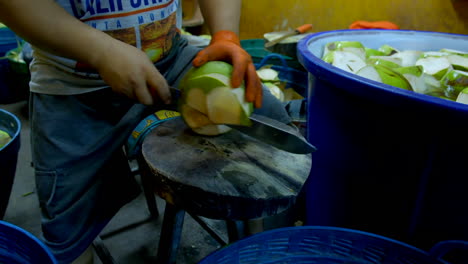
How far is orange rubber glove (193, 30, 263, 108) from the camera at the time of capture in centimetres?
68

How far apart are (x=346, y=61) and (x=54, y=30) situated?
0.80 metres

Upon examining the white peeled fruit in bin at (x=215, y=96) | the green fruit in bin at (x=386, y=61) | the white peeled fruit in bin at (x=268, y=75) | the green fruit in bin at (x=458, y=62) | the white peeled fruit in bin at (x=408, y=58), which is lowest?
the white peeled fruit in bin at (x=268, y=75)

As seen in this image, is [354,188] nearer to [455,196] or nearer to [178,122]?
[455,196]

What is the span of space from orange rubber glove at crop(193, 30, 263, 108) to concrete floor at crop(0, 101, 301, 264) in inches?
31.9

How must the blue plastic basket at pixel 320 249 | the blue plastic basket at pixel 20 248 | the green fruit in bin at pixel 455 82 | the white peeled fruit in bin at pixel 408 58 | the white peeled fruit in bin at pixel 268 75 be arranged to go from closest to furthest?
the blue plastic basket at pixel 20 248 → the blue plastic basket at pixel 320 249 → the green fruit in bin at pixel 455 82 → the white peeled fruit in bin at pixel 408 58 → the white peeled fruit in bin at pixel 268 75

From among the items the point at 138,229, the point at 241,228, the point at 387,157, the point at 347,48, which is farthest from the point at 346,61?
the point at 138,229

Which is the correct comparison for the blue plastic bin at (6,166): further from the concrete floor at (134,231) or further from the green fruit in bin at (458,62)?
the green fruit in bin at (458,62)

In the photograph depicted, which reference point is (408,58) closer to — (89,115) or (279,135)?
(279,135)

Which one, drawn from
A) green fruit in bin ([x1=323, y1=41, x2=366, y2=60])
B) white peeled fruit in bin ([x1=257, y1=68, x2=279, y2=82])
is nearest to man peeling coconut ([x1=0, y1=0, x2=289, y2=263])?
green fruit in bin ([x1=323, y1=41, x2=366, y2=60])

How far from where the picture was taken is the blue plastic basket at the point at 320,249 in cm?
71

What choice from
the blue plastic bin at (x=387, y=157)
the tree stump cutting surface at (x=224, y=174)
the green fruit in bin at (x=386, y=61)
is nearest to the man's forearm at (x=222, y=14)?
the blue plastic bin at (x=387, y=157)

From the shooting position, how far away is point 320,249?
77 cm

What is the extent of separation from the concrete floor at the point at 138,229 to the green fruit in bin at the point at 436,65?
2.38 ft

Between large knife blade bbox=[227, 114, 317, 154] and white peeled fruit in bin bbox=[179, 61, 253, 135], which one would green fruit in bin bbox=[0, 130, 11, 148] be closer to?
white peeled fruit in bin bbox=[179, 61, 253, 135]
